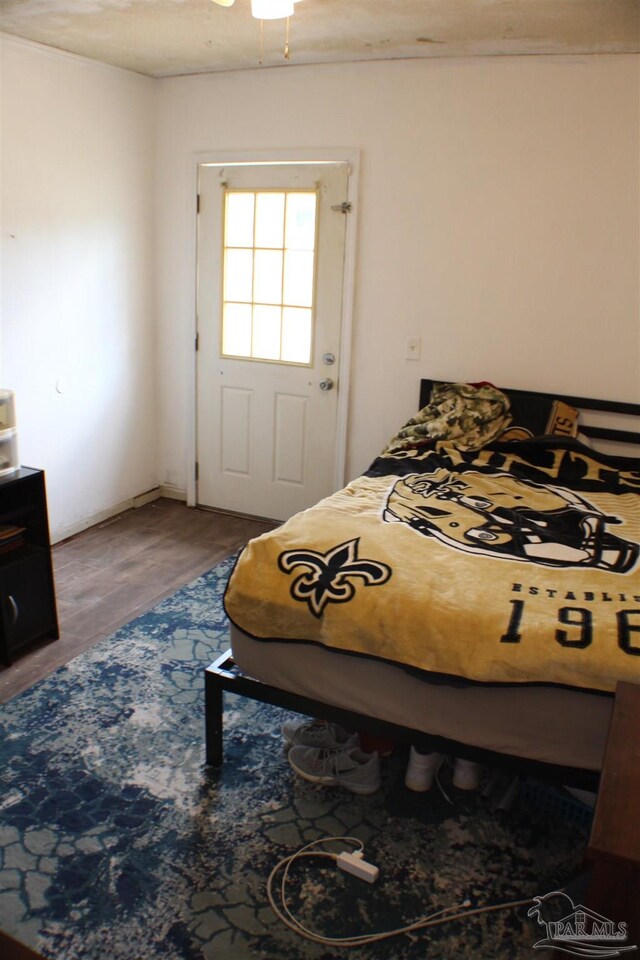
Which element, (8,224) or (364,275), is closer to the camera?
(8,224)

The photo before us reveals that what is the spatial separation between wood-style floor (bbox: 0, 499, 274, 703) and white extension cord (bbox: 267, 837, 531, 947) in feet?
4.30

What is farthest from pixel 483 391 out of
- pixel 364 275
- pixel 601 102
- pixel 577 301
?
pixel 601 102

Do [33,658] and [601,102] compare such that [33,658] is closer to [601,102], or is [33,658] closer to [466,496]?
[466,496]

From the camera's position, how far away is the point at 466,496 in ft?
9.62

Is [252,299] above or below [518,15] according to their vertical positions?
below

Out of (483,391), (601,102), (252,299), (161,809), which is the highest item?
(601,102)

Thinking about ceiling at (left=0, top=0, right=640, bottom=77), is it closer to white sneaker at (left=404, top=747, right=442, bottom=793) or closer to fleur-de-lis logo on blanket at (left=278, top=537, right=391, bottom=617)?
fleur-de-lis logo on blanket at (left=278, top=537, right=391, bottom=617)

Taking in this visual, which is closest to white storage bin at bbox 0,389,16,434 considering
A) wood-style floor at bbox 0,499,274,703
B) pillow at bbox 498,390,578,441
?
wood-style floor at bbox 0,499,274,703

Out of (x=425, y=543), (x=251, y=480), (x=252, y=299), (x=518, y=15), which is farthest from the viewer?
(x=251, y=480)

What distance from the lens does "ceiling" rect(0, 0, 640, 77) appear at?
9.40ft

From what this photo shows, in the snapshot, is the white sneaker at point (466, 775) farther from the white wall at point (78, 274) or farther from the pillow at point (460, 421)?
the white wall at point (78, 274)

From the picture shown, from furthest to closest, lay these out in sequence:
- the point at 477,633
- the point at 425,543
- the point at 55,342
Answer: the point at 55,342, the point at 425,543, the point at 477,633

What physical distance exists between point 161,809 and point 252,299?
2.91 metres
